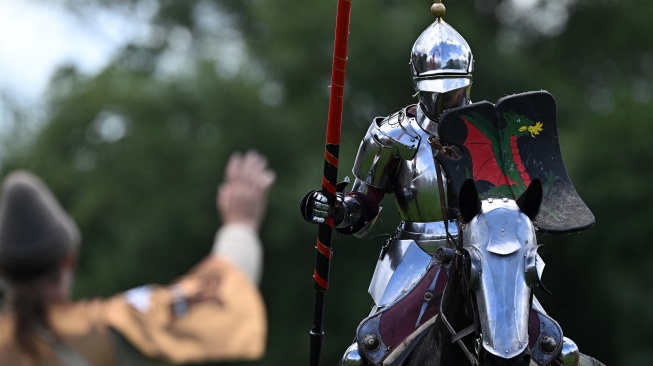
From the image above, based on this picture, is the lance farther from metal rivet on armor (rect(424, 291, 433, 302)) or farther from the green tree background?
the green tree background

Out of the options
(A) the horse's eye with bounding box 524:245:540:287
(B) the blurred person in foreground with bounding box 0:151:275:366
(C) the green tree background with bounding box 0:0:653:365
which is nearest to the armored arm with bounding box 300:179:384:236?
(A) the horse's eye with bounding box 524:245:540:287

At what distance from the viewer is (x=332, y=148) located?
9.04m

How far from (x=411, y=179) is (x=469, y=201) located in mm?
1408

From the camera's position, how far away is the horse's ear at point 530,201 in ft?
24.8

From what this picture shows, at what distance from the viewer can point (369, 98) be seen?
27906mm

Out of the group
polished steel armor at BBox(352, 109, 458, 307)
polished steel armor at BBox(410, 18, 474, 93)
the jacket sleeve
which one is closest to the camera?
the jacket sleeve

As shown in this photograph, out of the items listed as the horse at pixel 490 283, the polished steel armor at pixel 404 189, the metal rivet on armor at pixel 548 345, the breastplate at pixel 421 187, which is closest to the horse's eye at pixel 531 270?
the horse at pixel 490 283

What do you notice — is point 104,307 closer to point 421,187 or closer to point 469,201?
point 469,201

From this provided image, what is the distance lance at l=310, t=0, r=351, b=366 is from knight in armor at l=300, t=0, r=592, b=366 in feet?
0.30

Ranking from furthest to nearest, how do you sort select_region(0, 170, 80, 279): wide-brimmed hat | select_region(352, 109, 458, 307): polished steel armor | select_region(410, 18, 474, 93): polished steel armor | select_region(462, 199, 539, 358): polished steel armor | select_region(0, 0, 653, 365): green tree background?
1. select_region(0, 0, 653, 365): green tree background
2. select_region(410, 18, 474, 93): polished steel armor
3. select_region(352, 109, 458, 307): polished steel armor
4. select_region(462, 199, 539, 358): polished steel armor
5. select_region(0, 170, 80, 279): wide-brimmed hat

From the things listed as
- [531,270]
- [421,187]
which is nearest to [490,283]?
[531,270]

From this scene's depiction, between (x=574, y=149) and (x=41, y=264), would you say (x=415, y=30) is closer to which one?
(x=574, y=149)

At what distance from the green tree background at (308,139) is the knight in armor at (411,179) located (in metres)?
14.6

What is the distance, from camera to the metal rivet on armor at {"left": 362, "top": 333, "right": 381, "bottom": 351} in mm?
8516
